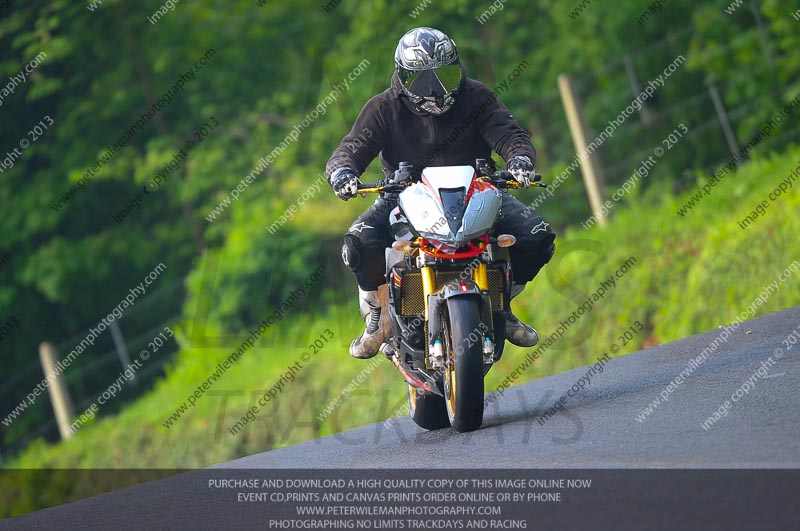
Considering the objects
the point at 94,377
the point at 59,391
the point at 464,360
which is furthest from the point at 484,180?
the point at 94,377

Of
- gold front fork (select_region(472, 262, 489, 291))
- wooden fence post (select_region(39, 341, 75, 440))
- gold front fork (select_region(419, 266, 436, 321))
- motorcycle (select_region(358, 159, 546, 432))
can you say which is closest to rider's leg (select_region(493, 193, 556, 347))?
motorcycle (select_region(358, 159, 546, 432))

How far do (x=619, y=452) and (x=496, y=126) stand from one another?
118 inches

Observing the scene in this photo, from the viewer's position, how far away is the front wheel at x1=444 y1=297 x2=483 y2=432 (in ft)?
23.8

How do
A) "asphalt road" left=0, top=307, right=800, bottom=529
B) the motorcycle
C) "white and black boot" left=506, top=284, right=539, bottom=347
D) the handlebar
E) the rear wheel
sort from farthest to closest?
the rear wheel < "white and black boot" left=506, top=284, right=539, bottom=347 < the handlebar < the motorcycle < "asphalt road" left=0, top=307, right=800, bottom=529

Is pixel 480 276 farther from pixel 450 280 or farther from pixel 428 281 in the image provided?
pixel 428 281

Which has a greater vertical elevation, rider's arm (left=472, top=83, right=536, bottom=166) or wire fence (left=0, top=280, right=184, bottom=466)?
rider's arm (left=472, top=83, right=536, bottom=166)

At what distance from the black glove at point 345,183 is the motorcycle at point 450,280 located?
0.05m

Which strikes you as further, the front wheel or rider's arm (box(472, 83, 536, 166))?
rider's arm (box(472, 83, 536, 166))

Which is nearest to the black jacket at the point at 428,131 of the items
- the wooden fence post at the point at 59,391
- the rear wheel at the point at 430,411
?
the rear wheel at the point at 430,411

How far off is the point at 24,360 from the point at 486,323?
68.1 feet

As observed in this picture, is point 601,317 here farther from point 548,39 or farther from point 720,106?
point 548,39

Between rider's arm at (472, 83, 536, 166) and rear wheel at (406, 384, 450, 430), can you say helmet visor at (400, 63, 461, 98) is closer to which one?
rider's arm at (472, 83, 536, 166)
